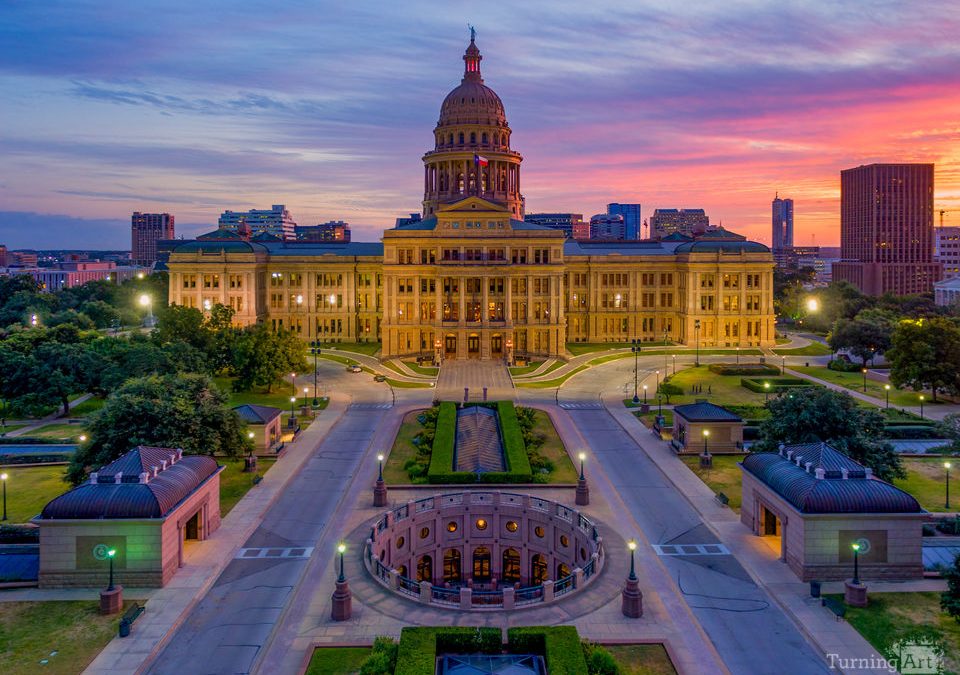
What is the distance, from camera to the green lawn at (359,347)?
111500 mm

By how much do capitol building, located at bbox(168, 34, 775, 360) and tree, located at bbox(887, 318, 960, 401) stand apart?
37267mm

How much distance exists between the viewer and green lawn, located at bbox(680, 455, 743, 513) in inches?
1842

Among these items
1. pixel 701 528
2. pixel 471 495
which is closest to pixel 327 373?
pixel 471 495

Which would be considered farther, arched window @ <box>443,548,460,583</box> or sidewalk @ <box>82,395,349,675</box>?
arched window @ <box>443,548,460,583</box>

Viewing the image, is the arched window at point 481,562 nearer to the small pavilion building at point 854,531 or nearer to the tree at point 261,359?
the small pavilion building at point 854,531

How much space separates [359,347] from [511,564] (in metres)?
77.1

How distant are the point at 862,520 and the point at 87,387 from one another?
70.6 m

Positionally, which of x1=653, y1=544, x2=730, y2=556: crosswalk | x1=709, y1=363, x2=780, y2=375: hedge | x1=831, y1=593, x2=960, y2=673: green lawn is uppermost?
x1=709, y1=363, x2=780, y2=375: hedge

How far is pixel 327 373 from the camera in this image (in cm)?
9381

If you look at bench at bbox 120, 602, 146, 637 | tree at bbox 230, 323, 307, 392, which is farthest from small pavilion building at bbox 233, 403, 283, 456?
bench at bbox 120, 602, 146, 637

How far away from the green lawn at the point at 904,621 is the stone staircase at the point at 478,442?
2528cm

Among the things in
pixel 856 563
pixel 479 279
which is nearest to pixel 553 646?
pixel 856 563

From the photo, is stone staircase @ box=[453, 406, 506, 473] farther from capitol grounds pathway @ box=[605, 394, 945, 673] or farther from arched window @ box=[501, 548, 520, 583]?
capitol grounds pathway @ box=[605, 394, 945, 673]

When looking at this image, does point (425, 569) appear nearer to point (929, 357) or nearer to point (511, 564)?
point (511, 564)
